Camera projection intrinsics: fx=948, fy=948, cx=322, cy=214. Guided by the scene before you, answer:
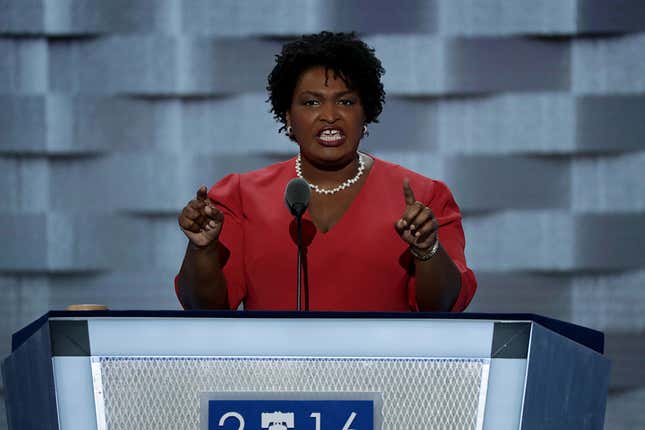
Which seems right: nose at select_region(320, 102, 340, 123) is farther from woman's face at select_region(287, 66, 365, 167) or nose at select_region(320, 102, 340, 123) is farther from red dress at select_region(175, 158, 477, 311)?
red dress at select_region(175, 158, 477, 311)

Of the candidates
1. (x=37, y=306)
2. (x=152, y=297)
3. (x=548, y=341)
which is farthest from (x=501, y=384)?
(x=37, y=306)

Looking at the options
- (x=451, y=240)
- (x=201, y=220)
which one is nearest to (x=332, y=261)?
(x=451, y=240)

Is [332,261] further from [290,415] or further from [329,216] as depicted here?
[290,415]

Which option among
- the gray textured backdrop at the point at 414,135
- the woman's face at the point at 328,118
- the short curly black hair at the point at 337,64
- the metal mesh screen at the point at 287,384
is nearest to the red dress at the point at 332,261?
the woman's face at the point at 328,118

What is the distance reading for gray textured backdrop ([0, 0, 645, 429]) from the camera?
8.57ft

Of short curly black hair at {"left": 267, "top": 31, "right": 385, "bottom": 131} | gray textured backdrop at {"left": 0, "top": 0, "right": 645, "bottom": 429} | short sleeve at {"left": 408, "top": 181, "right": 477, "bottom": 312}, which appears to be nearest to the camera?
short sleeve at {"left": 408, "top": 181, "right": 477, "bottom": 312}

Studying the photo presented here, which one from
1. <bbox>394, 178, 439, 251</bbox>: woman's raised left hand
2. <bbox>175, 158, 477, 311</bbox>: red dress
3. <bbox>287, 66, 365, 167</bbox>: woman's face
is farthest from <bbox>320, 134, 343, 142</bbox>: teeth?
<bbox>394, 178, 439, 251</bbox>: woman's raised left hand

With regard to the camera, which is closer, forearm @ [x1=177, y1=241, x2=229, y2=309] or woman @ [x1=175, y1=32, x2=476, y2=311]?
forearm @ [x1=177, y1=241, x2=229, y2=309]

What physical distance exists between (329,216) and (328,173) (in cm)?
10

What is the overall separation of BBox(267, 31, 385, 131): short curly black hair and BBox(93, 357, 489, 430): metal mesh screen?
2.49 feet

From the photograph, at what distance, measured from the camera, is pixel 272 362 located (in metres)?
1.04

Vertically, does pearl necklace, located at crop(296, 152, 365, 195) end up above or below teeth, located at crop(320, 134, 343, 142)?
below

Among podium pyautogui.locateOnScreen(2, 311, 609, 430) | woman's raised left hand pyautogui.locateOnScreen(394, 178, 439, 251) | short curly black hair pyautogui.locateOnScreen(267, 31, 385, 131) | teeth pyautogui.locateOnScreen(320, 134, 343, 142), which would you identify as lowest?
podium pyautogui.locateOnScreen(2, 311, 609, 430)

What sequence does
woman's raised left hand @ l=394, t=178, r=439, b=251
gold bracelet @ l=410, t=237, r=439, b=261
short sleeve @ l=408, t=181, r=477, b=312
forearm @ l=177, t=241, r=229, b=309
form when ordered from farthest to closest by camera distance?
short sleeve @ l=408, t=181, r=477, b=312
forearm @ l=177, t=241, r=229, b=309
gold bracelet @ l=410, t=237, r=439, b=261
woman's raised left hand @ l=394, t=178, r=439, b=251
